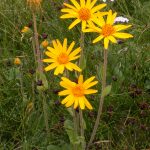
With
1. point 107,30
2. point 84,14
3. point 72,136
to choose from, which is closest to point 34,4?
point 84,14

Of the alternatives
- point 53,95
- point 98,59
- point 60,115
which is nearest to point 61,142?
point 60,115

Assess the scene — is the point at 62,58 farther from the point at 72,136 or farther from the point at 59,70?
the point at 72,136

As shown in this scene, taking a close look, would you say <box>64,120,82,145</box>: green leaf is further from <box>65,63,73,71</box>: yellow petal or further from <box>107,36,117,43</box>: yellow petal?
<box>107,36,117,43</box>: yellow petal

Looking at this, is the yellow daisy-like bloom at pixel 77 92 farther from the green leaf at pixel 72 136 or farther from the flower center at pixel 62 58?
the green leaf at pixel 72 136

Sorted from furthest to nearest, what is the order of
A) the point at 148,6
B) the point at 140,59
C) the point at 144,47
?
the point at 148,6 → the point at 144,47 → the point at 140,59

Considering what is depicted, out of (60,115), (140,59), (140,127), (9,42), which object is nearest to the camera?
(140,127)

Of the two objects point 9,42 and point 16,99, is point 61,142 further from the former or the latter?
point 9,42

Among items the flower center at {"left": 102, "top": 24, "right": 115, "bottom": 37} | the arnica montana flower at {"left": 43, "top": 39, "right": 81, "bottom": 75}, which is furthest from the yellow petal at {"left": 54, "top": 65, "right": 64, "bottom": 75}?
the flower center at {"left": 102, "top": 24, "right": 115, "bottom": 37}

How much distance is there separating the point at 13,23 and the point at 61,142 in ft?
3.82

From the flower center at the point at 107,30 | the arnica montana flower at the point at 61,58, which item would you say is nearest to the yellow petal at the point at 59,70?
the arnica montana flower at the point at 61,58

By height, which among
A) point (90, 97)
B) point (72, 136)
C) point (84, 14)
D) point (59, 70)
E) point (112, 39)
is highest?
point (84, 14)

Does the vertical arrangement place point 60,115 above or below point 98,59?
below

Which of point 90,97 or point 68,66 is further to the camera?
point 90,97

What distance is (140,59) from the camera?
2199 millimetres
